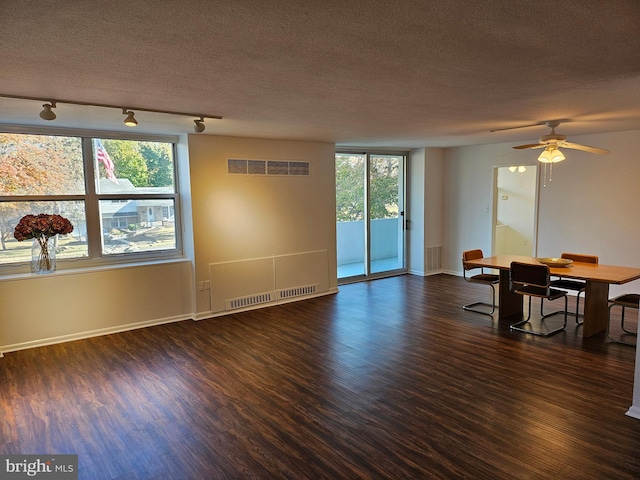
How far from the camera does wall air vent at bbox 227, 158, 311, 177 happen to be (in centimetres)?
556

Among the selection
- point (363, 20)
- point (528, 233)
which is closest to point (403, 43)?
point (363, 20)

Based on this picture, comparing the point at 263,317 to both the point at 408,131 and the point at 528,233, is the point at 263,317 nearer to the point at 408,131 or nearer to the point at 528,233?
the point at 408,131

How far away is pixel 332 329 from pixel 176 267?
2.13 metres

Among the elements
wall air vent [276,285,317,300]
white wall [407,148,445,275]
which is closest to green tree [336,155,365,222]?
white wall [407,148,445,275]

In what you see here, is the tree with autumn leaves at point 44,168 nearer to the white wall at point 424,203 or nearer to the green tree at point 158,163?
the green tree at point 158,163

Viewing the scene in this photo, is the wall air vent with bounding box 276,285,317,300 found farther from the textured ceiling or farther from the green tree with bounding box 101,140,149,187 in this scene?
the textured ceiling

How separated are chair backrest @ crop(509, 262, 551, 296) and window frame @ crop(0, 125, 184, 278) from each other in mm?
4098

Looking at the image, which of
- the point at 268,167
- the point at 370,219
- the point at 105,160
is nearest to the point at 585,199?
the point at 370,219

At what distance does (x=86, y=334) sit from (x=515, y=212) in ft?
24.9

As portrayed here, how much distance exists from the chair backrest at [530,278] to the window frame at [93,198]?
4.10 meters

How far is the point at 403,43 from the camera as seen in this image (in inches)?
82.0

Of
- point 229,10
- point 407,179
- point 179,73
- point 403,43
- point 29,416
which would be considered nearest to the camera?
point 229,10

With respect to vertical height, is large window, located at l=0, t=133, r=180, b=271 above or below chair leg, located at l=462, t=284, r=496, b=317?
above

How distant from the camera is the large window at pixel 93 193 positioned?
4562mm
